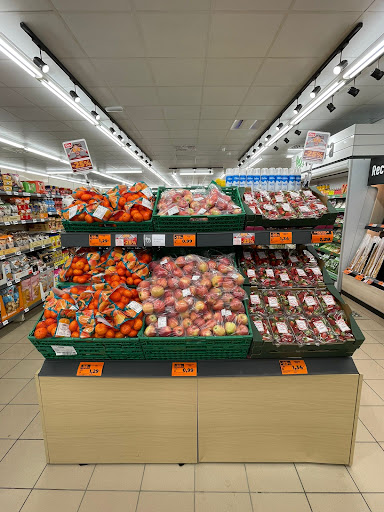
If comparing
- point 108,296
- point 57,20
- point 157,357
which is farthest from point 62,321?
point 57,20

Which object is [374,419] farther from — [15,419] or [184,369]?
[15,419]

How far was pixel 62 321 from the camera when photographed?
61.2 inches

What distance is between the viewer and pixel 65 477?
1641 mm

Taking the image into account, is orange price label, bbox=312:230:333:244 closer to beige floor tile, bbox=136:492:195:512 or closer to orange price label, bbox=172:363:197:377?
orange price label, bbox=172:363:197:377

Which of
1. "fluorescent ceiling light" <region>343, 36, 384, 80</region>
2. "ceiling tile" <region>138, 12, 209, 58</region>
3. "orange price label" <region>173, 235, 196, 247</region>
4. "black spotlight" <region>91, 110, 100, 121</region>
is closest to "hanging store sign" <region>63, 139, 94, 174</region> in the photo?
"orange price label" <region>173, 235, 196, 247</region>

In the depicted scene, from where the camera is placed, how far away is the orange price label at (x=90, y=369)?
158 cm

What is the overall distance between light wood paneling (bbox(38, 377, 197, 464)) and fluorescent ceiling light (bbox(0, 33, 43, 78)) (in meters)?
4.04

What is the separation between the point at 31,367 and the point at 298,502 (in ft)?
9.36

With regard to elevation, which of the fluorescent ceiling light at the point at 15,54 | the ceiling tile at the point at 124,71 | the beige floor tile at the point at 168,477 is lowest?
the beige floor tile at the point at 168,477

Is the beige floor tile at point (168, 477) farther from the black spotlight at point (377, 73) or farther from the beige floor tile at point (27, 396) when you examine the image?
the black spotlight at point (377, 73)

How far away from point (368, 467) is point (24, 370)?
10.7 ft

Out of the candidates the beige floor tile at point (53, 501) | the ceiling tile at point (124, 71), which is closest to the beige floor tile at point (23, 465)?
the beige floor tile at point (53, 501)

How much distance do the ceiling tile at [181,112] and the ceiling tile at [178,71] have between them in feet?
3.75

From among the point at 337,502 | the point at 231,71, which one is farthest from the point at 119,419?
the point at 231,71
